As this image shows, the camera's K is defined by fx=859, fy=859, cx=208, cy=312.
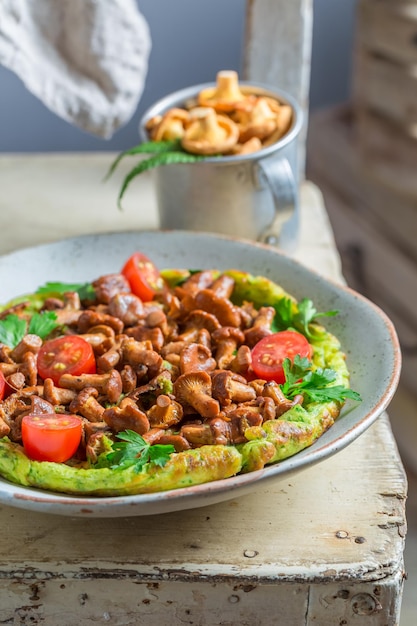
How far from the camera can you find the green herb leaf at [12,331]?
1.44m

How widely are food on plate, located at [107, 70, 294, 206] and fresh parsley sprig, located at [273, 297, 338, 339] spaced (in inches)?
17.9

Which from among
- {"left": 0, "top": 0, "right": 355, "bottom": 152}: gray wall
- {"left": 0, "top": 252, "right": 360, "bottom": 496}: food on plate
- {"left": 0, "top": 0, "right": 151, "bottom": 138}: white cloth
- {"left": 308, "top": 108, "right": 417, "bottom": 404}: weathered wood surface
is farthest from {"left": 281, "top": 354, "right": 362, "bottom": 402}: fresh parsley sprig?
{"left": 0, "top": 0, "right": 355, "bottom": 152}: gray wall

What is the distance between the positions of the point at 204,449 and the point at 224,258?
2.16 ft

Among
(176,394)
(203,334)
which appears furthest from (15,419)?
(203,334)

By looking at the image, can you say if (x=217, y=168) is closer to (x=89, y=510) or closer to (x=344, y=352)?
(x=344, y=352)

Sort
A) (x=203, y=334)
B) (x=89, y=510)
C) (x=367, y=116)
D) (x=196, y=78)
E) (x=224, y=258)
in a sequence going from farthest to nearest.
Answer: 1. (x=196, y=78)
2. (x=367, y=116)
3. (x=224, y=258)
4. (x=203, y=334)
5. (x=89, y=510)

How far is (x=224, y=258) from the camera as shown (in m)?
1.74

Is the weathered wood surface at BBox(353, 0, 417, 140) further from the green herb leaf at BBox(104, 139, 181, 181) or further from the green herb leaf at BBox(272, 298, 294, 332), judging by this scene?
the green herb leaf at BBox(272, 298, 294, 332)

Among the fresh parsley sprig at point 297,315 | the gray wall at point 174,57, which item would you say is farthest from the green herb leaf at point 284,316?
the gray wall at point 174,57

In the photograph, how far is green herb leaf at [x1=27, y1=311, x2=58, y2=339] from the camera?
145 centimetres

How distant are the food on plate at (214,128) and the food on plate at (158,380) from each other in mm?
320

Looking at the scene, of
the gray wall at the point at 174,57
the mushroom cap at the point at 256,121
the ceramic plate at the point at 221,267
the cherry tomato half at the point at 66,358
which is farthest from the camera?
the gray wall at the point at 174,57

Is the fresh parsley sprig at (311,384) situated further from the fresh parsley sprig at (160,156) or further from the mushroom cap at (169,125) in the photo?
the mushroom cap at (169,125)

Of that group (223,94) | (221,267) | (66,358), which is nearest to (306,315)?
(221,267)
